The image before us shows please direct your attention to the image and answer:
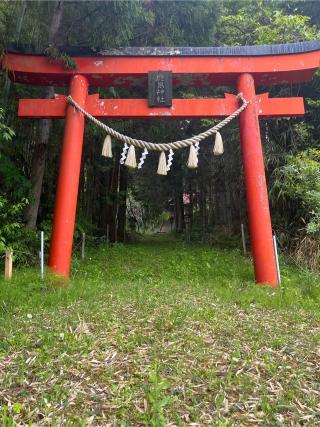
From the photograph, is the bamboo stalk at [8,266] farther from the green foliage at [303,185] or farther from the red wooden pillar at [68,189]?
the green foliage at [303,185]

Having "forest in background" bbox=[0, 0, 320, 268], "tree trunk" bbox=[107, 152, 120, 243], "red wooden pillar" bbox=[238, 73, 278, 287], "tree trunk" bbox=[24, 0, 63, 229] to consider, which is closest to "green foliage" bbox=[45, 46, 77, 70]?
"forest in background" bbox=[0, 0, 320, 268]

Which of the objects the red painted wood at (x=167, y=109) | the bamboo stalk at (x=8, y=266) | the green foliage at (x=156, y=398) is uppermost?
the red painted wood at (x=167, y=109)

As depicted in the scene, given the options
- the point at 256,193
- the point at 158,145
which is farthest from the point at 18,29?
the point at 256,193

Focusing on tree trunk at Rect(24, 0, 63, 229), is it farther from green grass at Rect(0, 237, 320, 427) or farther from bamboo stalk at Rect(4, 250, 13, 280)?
green grass at Rect(0, 237, 320, 427)

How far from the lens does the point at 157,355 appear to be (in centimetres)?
287

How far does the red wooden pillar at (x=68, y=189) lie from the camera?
570 centimetres

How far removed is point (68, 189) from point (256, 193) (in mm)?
2994

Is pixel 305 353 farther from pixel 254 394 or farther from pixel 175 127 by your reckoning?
pixel 175 127

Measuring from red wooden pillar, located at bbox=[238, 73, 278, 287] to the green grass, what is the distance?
1.68 feet

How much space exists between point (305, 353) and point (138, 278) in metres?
3.90

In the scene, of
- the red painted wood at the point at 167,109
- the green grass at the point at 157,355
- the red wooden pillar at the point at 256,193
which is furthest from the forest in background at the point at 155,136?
the green grass at the point at 157,355

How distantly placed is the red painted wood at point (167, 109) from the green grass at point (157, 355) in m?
2.76

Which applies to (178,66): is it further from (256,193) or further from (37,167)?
(37,167)

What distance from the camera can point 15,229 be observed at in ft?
21.9
